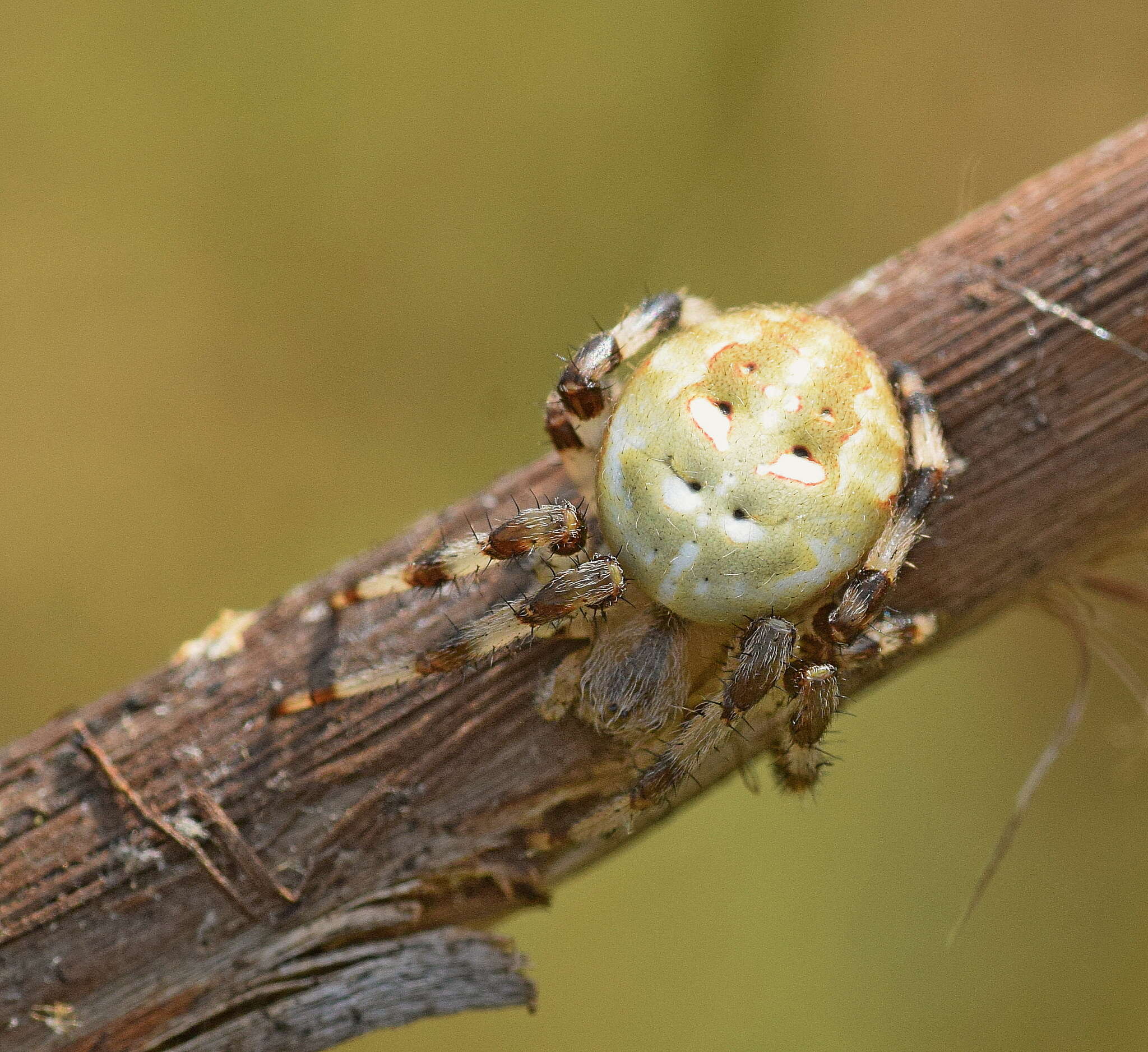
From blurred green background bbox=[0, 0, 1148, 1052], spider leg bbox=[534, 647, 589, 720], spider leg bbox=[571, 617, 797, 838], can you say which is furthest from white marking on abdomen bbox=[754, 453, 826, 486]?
blurred green background bbox=[0, 0, 1148, 1052]

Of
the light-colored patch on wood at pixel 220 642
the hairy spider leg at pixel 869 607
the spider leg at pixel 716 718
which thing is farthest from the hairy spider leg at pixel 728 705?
the light-colored patch on wood at pixel 220 642

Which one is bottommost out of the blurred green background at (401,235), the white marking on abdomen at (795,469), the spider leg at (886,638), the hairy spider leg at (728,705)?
the spider leg at (886,638)

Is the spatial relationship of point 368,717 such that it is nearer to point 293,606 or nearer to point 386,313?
point 293,606

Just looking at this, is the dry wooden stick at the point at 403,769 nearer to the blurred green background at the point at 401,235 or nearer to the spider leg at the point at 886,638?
the spider leg at the point at 886,638

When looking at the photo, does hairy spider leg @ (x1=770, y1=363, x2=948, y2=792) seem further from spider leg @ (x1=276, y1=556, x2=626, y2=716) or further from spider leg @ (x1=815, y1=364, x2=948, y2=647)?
spider leg @ (x1=276, y1=556, x2=626, y2=716)

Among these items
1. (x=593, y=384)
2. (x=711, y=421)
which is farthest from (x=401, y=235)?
(x=711, y=421)

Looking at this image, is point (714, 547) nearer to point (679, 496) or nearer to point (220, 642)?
point (679, 496)
